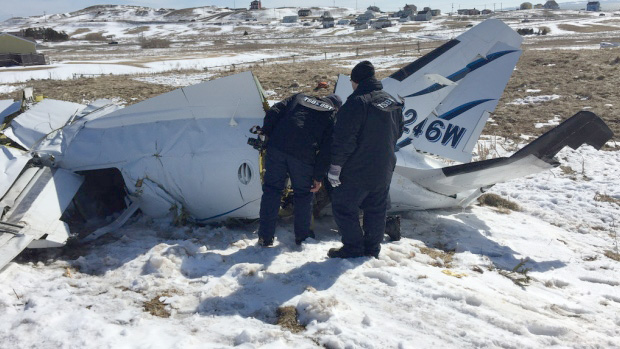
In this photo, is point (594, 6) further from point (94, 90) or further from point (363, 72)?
point (363, 72)

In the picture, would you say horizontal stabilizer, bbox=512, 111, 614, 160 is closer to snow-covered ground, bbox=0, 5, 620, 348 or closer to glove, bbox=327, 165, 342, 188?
snow-covered ground, bbox=0, 5, 620, 348

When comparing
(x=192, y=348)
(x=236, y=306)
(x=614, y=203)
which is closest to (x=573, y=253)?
(x=614, y=203)

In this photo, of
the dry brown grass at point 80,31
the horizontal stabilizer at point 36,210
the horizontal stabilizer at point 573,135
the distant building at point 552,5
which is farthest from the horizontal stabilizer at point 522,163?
the distant building at point 552,5

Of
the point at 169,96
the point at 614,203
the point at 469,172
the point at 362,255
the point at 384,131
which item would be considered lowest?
the point at 614,203

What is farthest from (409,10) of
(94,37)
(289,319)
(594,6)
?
(289,319)

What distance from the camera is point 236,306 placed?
3.56m

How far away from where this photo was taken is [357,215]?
14.6 ft

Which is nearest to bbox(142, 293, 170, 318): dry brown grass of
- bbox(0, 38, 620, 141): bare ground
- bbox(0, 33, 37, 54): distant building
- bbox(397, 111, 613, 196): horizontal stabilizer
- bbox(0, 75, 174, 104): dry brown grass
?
bbox(397, 111, 613, 196): horizontal stabilizer

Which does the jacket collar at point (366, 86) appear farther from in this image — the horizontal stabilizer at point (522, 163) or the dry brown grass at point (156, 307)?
the dry brown grass at point (156, 307)

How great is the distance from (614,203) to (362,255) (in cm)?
466

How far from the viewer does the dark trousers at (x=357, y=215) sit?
4.40m

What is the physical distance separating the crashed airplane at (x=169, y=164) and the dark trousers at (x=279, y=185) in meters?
0.43

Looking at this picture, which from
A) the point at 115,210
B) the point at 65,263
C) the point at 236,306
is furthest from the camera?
the point at 115,210

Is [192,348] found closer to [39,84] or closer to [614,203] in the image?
[614,203]
